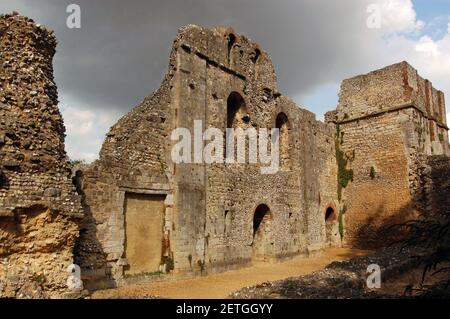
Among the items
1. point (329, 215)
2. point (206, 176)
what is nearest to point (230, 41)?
point (206, 176)

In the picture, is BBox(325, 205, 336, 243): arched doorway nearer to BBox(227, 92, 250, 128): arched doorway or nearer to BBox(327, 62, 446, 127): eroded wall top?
BBox(327, 62, 446, 127): eroded wall top

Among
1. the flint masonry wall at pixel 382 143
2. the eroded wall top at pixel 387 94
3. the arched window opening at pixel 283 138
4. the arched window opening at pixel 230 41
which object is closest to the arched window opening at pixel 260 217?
the arched window opening at pixel 283 138

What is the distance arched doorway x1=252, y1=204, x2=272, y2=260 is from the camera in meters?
15.2

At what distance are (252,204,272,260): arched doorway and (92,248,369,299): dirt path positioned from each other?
22.4 inches

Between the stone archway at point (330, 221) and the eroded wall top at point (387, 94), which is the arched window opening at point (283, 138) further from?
the eroded wall top at point (387, 94)

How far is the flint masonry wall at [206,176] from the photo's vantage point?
999 centimetres

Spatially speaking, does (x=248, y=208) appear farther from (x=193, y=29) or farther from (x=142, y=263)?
(x=193, y=29)

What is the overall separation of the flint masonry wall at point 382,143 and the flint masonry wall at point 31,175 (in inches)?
587

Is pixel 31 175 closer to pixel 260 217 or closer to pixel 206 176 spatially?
pixel 206 176

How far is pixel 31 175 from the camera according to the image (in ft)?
24.1

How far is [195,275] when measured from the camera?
11672 millimetres
